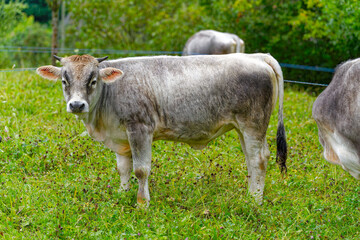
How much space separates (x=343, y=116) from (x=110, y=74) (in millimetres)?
2447

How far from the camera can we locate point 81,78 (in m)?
5.19

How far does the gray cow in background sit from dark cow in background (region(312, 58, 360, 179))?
8149 millimetres

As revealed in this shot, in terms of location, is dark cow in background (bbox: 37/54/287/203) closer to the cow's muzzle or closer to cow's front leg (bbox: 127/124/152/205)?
cow's front leg (bbox: 127/124/152/205)

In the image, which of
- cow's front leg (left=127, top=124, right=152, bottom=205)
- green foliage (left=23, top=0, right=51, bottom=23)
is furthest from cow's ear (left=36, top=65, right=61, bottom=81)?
green foliage (left=23, top=0, right=51, bottom=23)

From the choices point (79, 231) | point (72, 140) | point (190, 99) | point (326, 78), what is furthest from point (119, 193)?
point (326, 78)

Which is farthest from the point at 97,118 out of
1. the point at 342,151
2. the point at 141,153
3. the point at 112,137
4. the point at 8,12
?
the point at 8,12

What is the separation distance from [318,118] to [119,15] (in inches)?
502

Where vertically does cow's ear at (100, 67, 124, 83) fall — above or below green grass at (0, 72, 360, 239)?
above

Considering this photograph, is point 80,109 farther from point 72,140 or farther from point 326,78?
point 326,78

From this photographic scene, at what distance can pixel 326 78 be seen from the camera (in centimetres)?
1516

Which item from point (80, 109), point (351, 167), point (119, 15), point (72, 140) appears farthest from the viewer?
point (119, 15)

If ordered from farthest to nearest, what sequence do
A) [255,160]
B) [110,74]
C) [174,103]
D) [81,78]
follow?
[255,160] < [174,103] < [110,74] < [81,78]

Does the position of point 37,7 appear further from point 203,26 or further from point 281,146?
point 281,146

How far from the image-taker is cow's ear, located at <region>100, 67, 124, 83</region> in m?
5.33
